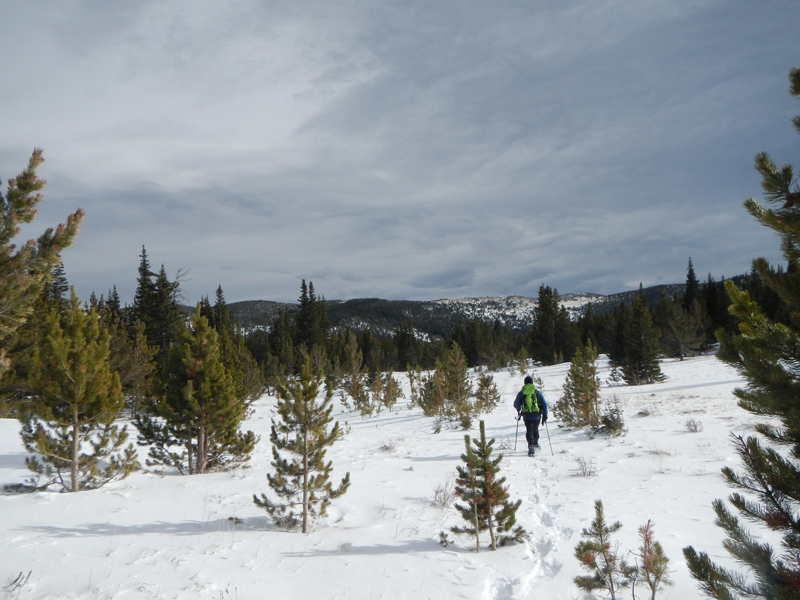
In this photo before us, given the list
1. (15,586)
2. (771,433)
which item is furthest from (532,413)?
(15,586)

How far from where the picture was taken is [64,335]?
938cm

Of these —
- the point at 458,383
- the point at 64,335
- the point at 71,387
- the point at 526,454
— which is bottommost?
the point at 526,454

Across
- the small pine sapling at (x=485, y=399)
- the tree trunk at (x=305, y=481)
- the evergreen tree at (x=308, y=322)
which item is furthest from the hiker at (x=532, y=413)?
the evergreen tree at (x=308, y=322)

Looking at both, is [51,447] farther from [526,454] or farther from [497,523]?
[526,454]

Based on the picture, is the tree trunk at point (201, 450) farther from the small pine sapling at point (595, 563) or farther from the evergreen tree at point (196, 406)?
the small pine sapling at point (595, 563)

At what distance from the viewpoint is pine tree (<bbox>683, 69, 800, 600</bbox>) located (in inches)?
109

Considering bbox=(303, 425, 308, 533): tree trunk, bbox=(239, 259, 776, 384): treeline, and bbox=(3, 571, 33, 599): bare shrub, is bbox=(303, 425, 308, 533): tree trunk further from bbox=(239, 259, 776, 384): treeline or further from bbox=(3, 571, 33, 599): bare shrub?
bbox=(239, 259, 776, 384): treeline

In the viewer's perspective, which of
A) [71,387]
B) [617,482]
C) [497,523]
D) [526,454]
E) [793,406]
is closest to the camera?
[793,406]

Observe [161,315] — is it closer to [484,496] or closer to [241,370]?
[241,370]

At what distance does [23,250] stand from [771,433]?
8.22 meters

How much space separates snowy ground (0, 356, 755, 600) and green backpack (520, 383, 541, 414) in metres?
1.10

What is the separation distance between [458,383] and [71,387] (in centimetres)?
1350

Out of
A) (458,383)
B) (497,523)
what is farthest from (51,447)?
(458,383)

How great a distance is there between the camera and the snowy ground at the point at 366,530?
4840 millimetres
